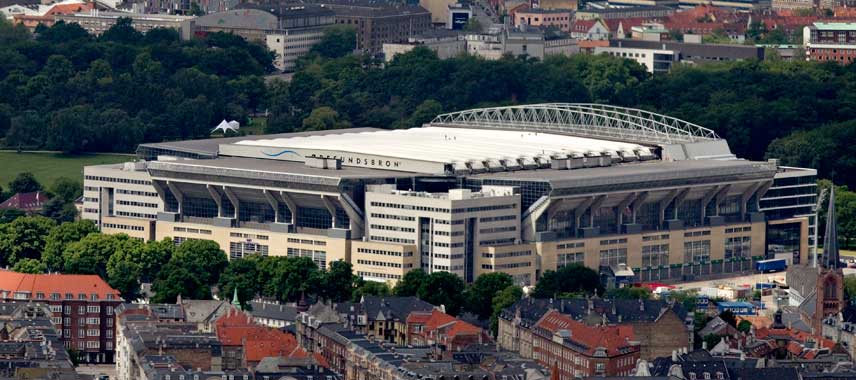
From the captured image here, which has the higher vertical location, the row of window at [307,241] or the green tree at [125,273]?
the row of window at [307,241]

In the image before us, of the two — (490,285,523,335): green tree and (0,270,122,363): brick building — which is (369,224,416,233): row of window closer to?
(490,285,523,335): green tree

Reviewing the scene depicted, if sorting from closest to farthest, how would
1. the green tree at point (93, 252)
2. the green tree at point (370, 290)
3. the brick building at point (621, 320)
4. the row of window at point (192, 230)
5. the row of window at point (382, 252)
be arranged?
1. the brick building at point (621, 320)
2. the green tree at point (370, 290)
3. the green tree at point (93, 252)
4. the row of window at point (382, 252)
5. the row of window at point (192, 230)

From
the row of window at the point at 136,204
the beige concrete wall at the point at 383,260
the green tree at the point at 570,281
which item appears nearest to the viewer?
the green tree at the point at 570,281

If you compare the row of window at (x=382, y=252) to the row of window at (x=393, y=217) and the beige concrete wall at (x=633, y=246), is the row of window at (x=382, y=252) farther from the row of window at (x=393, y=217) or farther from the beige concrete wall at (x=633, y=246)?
the beige concrete wall at (x=633, y=246)

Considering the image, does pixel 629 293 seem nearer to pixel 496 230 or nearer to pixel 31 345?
pixel 496 230

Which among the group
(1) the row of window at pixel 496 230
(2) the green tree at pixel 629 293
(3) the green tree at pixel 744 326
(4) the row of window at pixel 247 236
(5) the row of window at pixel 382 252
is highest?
(1) the row of window at pixel 496 230

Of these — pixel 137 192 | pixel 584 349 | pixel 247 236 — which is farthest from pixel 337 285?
pixel 584 349

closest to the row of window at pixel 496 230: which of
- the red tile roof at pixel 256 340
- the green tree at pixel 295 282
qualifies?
the green tree at pixel 295 282

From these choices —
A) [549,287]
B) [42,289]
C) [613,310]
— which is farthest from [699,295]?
[42,289]

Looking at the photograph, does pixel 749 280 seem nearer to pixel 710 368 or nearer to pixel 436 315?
pixel 436 315

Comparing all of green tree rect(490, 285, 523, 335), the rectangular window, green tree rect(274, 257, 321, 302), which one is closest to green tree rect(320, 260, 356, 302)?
green tree rect(274, 257, 321, 302)
